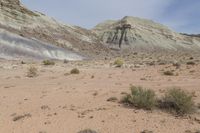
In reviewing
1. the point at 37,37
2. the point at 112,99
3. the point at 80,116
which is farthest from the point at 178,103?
the point at 37,37

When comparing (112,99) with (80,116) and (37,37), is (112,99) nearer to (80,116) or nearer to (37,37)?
(80,116)

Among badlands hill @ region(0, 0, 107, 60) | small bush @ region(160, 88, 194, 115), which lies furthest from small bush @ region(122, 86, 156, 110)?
badlands hill @ region(0, 0, 107, 60)

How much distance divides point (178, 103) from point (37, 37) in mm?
64792

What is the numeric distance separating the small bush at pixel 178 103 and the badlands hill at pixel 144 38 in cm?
11730

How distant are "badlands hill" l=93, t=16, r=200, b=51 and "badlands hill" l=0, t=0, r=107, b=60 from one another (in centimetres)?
3711

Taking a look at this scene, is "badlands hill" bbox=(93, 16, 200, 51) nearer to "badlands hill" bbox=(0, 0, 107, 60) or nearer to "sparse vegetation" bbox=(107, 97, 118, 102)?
"badlands hill" bbox=(0, 0, 107, 60)

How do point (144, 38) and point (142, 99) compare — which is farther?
point (144, 38)

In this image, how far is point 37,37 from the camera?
76.1 meters

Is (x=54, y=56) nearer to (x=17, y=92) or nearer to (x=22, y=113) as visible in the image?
(x=17, y=92)

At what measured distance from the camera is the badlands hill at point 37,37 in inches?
2541

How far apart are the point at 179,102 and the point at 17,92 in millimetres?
8843

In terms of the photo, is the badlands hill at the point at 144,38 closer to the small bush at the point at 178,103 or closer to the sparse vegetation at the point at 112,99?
the sparse vegetation at the point at 112,99

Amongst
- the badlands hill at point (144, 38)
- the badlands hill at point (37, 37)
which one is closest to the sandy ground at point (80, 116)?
the badlands hill at point (37, 37)

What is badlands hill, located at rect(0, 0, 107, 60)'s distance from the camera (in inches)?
2541
